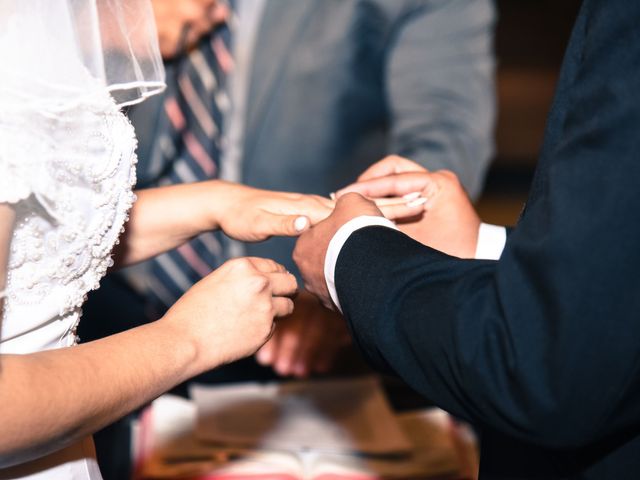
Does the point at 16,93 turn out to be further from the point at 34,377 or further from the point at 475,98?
the point at 475,98

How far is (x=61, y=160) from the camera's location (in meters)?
0.91

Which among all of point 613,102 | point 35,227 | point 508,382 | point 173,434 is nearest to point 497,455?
point 508,382

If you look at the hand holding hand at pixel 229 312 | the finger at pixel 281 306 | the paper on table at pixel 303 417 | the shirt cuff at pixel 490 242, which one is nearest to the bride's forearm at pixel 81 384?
the hand holding hand at pixel 229 312

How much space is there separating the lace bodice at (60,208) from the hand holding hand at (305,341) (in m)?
0.70

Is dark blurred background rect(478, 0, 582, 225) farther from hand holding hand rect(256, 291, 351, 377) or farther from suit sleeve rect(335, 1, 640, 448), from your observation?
suit sleeve rect(335, 1, 640, 448)

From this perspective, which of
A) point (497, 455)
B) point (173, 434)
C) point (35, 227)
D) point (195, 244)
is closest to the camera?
point (35, 227)

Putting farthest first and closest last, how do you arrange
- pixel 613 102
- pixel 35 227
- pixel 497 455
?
1. pixel 497 455
2. pixel 35 227
3. pixel 613 102

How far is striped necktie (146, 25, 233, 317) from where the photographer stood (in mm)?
1994

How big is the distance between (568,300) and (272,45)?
1.33 m

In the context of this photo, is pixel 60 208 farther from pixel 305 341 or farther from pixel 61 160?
pixel 305 341

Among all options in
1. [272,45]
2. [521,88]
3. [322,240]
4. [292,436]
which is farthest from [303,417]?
[521,88]

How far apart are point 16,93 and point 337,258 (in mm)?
407

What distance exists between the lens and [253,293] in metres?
1.05

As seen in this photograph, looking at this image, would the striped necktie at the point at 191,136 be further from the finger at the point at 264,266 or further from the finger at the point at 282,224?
the finger at the point at 264,266
